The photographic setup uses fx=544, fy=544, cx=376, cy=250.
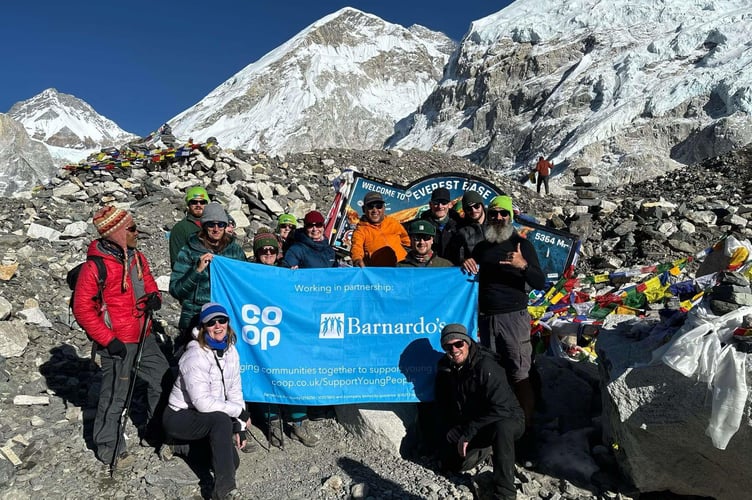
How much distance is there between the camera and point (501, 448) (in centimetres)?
404

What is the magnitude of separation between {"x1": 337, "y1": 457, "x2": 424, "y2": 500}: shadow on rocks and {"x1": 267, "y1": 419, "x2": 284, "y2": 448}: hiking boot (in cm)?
60

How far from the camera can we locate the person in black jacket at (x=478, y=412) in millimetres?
4042

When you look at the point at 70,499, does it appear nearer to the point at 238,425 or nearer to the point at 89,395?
the point at 238,425

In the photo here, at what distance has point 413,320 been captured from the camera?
16.5 feet

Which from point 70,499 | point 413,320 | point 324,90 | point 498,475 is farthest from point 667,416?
point 324,90

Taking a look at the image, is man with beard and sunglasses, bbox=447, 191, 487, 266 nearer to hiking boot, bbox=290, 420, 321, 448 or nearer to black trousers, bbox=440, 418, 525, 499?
black trousers, bbox=440, 418, 525, 499

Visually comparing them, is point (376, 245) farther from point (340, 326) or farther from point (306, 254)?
point (340, 326)

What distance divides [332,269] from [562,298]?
383cm

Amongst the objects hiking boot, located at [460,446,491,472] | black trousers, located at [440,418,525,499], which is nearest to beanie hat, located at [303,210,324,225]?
black trousers, located at [440,418,525,499]

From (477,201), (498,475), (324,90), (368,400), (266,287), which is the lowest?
(498,475)

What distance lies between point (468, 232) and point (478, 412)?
1740 mm

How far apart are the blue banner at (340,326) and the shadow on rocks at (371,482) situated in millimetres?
534

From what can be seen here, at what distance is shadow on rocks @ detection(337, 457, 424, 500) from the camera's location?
4258 mm

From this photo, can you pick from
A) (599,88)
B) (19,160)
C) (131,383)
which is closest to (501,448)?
(131,383)
